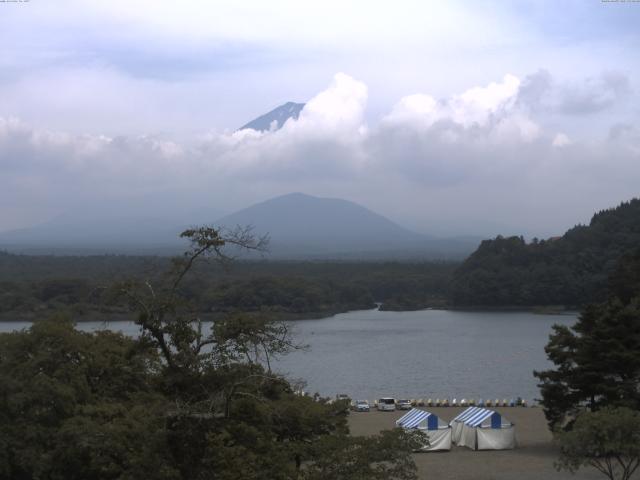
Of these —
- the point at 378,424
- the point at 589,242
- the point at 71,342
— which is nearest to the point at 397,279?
the point at 589,242

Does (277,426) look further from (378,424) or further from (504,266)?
(504,266)

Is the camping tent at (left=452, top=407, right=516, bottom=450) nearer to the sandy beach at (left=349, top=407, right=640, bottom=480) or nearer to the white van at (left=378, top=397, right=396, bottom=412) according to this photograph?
the sandy beach at (left=349, top=407, right=640, bottom=480)

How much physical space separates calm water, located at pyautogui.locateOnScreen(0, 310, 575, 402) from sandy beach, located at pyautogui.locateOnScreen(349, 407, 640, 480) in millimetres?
3303

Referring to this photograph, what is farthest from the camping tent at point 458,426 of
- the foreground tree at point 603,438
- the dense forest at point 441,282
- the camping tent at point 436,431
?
the dense forest at point 441,282

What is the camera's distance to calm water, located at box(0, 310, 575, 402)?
76.6ft

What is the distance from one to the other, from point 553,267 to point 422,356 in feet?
78.8

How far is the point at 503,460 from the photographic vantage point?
12734 millimetres

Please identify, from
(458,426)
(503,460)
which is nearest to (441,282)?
(458,426)

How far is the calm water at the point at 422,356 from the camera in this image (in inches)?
919

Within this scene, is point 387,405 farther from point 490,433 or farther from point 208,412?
point 208,412

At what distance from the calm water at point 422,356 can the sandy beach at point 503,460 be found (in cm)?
330

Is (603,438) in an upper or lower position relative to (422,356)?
upper

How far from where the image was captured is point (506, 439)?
1370cm

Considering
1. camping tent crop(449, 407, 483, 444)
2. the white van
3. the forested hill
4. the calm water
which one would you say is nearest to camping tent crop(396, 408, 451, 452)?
camping tent crop(449, 407, 483, 444)
